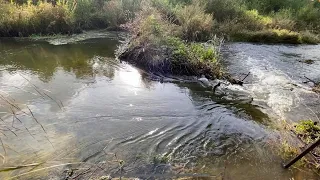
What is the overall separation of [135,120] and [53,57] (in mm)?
5681

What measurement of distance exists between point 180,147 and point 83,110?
7.78 ft

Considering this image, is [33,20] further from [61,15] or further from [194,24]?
[194,24]

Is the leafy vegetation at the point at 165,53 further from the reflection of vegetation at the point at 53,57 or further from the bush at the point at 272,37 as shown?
the bush at the point at 272,37

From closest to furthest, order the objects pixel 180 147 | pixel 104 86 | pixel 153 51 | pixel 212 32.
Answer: pixel 180 147, pixel 104 86, pixel 153 51, pixel 212 32

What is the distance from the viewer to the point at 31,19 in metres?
12.5

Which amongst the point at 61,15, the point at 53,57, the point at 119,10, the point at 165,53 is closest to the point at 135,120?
the point at 165,53

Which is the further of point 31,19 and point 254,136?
point 31,19

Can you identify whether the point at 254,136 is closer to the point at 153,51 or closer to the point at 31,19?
the point at 153,51

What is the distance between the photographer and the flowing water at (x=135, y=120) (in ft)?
14.8

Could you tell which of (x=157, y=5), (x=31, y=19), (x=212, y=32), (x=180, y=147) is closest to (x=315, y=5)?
(x=212, y=32)

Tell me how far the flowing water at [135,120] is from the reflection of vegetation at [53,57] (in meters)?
0.03

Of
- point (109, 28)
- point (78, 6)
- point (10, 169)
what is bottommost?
point (10, 169)

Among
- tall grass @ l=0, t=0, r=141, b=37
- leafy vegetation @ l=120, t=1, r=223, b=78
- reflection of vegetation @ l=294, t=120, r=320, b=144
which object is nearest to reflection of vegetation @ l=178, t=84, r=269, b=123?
reflection of vegetation @ l=294, t=120, r=320, b=144

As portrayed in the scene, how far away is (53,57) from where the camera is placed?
403 inches
